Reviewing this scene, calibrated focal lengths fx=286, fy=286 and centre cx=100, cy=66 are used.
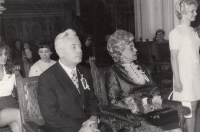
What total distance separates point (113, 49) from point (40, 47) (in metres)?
2.08

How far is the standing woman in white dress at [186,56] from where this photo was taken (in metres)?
3.01

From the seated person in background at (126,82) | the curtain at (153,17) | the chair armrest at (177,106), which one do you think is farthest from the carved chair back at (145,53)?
the chair armrest at (177,106)

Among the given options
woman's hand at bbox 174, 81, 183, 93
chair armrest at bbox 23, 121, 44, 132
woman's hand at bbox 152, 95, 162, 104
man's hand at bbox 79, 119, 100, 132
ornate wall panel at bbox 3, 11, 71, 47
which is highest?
ornate wall panel at bbox 3, 11, 71, 47

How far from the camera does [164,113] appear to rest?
2391 millimetres

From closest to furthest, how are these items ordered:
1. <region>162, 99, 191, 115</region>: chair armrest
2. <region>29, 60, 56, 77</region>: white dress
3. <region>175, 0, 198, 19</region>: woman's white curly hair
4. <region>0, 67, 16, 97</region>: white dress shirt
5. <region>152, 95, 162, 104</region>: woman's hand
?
<region>162, 99, 191, 115</region>: chair armrest
<region>152, 95, 162, 104</region>: woman's hand
<region>175, 0, 198, 19</region>: woman's white curly hair
<region>0, 67, 16, 97</region>: white dress shirt
<region>29, 60, 56, 77</region>: white dress

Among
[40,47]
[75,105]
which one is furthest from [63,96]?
[40,47]

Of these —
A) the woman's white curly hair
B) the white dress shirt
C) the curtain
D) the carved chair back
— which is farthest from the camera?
the curtain

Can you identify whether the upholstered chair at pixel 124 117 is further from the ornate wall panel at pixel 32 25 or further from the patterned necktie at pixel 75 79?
the ornate wall panel at pixel 32 25

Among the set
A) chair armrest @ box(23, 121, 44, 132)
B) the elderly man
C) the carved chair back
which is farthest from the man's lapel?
the carved chair back

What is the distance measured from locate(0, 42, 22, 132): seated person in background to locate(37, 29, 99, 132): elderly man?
86 centimetres

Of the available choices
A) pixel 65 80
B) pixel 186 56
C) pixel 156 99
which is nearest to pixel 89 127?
pixel 65 80

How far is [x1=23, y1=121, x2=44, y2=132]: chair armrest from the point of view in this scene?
2283 millimetres

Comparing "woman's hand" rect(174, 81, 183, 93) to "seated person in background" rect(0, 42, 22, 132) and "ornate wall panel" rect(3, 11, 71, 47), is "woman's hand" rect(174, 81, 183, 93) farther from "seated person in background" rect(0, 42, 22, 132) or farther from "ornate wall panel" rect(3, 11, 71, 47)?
"ornate wall panel" rect(3, 11, 71, 47)

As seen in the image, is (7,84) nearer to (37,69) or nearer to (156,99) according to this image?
(37,69)
